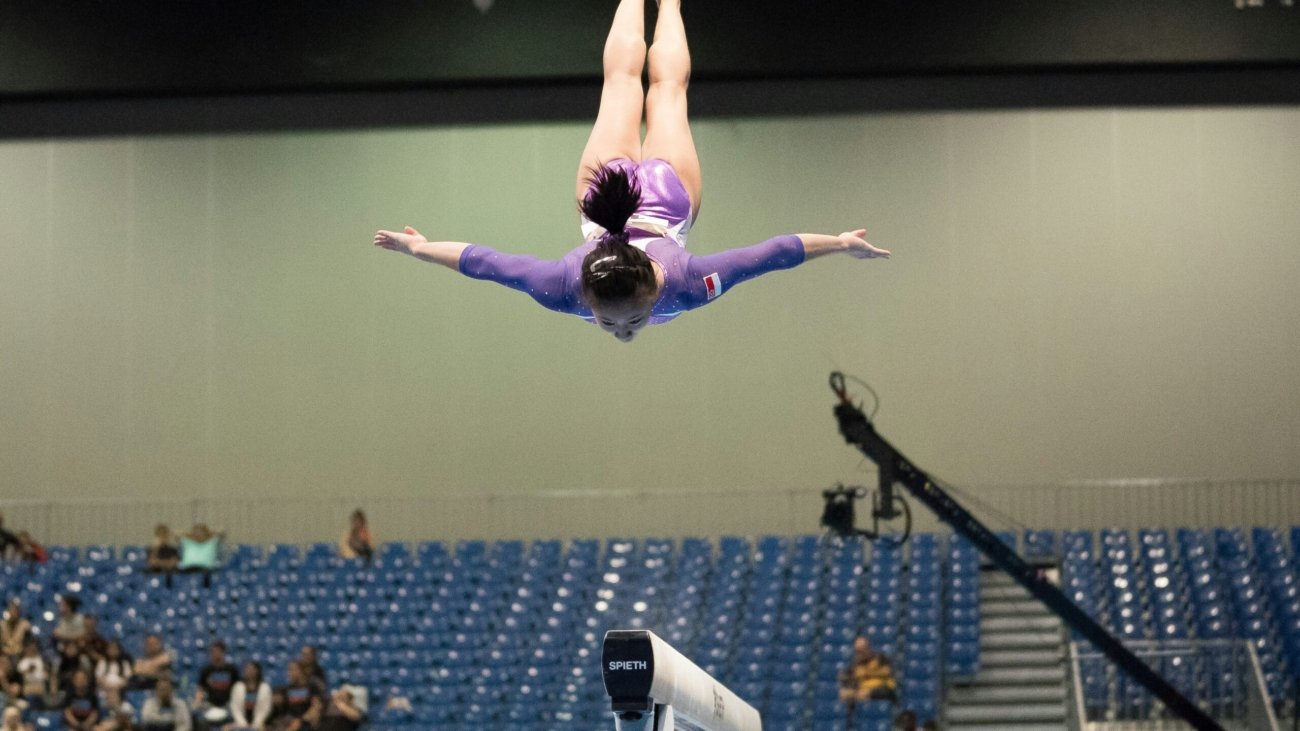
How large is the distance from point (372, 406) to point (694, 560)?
3.97m

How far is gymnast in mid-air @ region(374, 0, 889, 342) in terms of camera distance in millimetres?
4316

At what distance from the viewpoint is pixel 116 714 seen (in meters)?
11.1

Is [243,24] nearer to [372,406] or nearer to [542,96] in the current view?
[542,96]

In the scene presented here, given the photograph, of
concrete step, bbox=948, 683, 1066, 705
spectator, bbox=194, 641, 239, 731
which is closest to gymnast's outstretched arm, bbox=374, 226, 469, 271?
spectator, bbox=194, 641, 239, 731

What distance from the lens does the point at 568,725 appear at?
35.9ft

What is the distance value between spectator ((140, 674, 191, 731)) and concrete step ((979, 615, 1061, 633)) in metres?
6.42

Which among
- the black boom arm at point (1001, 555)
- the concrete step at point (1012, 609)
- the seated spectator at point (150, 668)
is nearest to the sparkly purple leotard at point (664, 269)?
the black boom arm at point (1001, 555)

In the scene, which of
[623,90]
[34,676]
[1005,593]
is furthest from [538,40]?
[1005,593]

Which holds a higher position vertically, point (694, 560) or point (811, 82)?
point (811, 82)

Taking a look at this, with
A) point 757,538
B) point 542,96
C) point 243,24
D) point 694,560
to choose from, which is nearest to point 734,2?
point 542,96

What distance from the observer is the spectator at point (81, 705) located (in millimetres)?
11383

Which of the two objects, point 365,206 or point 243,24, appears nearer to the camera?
point 243,24

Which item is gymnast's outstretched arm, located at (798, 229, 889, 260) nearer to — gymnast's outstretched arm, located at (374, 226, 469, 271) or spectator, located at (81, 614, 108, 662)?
gymnast's outstretched arm, located at (374, 226, 469, 271)

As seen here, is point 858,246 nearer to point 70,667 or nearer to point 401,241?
point 401,241
